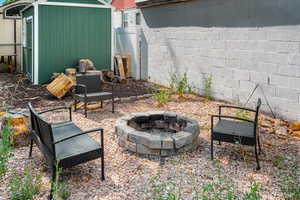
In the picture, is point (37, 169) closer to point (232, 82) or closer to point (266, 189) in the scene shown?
point (266, 189)

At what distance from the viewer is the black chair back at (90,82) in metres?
5.74

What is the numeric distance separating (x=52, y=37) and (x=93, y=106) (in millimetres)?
3395

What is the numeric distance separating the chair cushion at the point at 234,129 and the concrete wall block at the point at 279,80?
5.90 ft

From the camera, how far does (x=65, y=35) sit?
8617mm

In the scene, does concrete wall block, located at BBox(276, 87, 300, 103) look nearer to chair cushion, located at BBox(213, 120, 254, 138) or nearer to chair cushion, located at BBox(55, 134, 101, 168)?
chair cushion, located at BBox(213, 120, 254, 138)

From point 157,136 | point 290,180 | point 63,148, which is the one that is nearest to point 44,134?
point 63,148

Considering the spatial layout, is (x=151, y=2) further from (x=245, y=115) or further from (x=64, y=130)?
(x=64, y=130)

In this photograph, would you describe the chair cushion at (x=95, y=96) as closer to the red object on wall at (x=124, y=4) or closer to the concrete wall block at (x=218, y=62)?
the concrete wall block at (x=218, y=62)

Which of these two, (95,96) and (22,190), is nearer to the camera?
(22,190)

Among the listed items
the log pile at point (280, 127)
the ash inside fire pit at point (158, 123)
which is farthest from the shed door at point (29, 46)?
the log pile at point (280, 127)

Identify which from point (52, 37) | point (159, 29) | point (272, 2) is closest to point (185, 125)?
point (272, 2)

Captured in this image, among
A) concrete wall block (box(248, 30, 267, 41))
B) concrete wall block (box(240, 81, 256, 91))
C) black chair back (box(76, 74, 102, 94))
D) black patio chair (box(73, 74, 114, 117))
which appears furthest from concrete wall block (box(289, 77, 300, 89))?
black chair back (box(76, 74, 102, 94))

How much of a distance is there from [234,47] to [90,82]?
300 cm

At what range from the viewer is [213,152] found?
391cm
